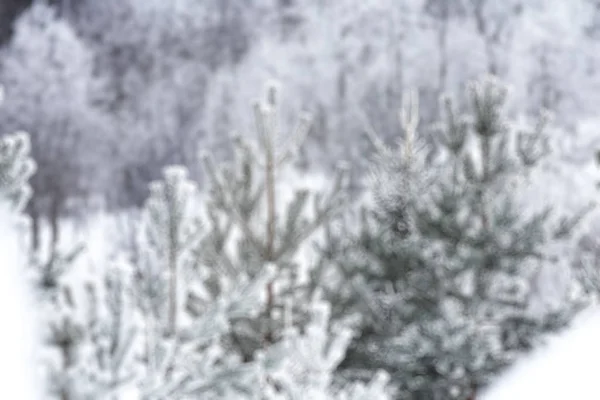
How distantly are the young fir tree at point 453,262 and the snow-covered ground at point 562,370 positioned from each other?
471mm

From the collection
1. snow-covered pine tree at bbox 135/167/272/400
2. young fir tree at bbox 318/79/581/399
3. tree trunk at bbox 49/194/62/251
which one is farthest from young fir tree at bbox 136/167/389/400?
tree trunk at bbox 49/194/62/251

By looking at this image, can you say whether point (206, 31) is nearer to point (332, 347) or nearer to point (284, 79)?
point (284, 79)

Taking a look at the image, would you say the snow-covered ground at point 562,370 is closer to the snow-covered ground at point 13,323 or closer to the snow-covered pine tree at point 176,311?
the snow-covered pine tree at point 176,311

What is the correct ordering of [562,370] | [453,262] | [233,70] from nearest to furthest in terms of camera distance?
[453,262]
[562,370]
[233,70]

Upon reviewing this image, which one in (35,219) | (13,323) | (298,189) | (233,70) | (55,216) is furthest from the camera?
(233,70)

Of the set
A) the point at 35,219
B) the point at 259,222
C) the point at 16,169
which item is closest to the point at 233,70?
the point at 35,219

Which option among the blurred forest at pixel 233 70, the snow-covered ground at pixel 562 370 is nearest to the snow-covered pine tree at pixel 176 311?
the snow-covered ground at pixel 562 370

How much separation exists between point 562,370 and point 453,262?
275 centimetres

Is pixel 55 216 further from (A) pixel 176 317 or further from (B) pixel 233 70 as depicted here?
(A) pixel 176 317

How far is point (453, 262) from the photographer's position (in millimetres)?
4945

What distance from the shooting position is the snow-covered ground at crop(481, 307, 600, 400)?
5.56m

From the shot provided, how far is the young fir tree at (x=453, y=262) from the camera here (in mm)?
4840

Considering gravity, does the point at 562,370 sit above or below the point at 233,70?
below

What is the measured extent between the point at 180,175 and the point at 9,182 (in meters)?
0.34
